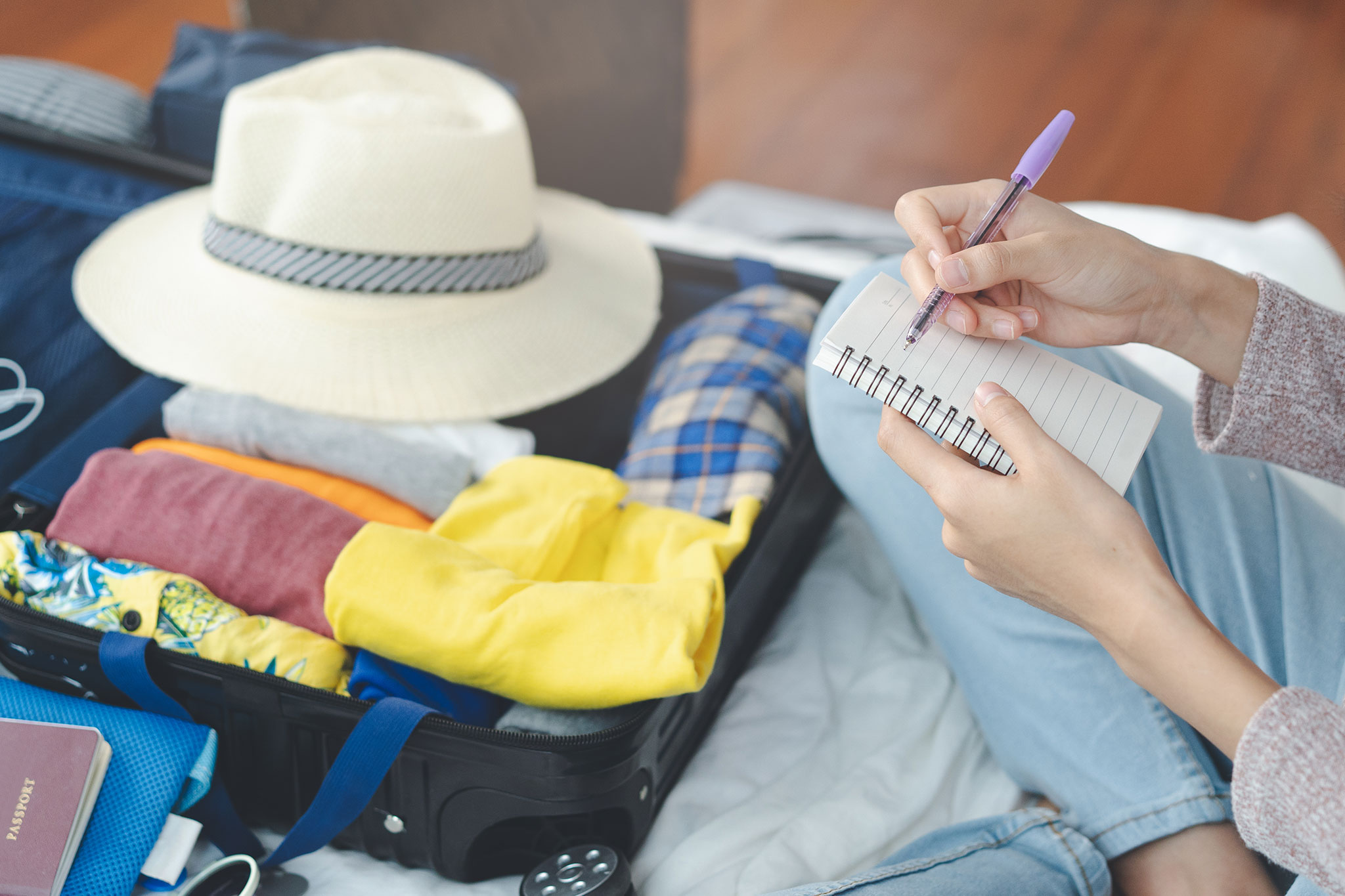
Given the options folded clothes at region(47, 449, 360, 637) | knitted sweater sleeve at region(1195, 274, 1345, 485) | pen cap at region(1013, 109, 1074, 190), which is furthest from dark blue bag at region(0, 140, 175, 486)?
knitted sweater sleeve at region(1195, 274, 1345, 485)

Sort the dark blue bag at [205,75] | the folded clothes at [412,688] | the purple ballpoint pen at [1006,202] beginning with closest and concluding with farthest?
the purple ballpoint pen at [1006,202] < the folded clothes at [412,688] < the dark blue bag at [205,75]

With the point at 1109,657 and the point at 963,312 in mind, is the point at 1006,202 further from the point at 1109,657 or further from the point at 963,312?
the point at 1109,657

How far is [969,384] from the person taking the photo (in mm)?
580

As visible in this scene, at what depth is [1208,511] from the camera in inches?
28.5

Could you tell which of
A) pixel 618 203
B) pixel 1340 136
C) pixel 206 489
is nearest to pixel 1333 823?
pixel 206 489

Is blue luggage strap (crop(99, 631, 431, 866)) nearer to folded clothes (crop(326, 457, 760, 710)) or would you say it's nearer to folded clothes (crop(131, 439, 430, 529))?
folded clothes (crop(326, 457, 760, 710))

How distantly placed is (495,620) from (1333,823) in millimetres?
465

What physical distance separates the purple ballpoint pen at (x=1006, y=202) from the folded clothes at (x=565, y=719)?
0.30m

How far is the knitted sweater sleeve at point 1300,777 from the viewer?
48 cm

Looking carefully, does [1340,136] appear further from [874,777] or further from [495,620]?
[495,620]

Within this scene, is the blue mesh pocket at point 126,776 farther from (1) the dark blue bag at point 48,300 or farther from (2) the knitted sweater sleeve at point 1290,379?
Answer: (2) the knitted sweater sleeve at point 1290,379

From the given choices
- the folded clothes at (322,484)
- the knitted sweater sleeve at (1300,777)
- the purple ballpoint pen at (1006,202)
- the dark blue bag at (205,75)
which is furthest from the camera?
the dark blue bag at (205,75)

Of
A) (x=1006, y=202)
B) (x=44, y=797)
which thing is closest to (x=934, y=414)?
(x=1006, y=202)

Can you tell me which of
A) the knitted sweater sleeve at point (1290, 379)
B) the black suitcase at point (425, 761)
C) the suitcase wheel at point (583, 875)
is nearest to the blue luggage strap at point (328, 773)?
the black suitcase at point (425, 761)
